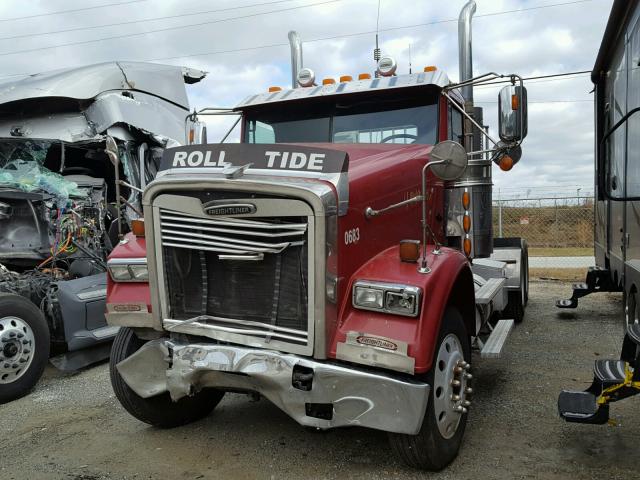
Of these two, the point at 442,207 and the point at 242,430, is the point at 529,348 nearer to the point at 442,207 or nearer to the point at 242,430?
the point at 442,207

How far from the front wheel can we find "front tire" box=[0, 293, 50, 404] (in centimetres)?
339

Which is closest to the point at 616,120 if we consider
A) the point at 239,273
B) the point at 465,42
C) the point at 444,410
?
the point at 465,42

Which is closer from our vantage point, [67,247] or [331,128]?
[331,128]

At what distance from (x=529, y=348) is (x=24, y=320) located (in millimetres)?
5006

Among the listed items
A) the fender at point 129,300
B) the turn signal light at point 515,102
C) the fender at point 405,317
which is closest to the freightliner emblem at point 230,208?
the fender at point 405,317

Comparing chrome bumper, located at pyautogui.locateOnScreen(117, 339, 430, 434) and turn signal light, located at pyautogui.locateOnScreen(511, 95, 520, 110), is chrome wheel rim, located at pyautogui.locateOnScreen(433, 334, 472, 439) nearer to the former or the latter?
chrome bumper, located at pyautogui.locateOnScreen(117, 339, 430, 434)

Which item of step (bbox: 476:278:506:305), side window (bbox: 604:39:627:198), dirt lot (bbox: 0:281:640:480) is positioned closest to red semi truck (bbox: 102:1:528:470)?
dirt lot (bbox: 0:281:640:480)

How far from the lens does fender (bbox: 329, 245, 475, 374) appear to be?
9.50ft

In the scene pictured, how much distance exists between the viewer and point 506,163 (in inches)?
179

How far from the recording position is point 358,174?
336 centimetres

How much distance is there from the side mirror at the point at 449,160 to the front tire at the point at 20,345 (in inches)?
147

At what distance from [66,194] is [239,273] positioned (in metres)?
3.94

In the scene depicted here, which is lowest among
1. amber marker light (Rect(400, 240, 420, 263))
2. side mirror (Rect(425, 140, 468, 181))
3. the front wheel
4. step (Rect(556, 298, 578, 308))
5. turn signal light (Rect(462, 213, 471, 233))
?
step (Rect(556, 298, 578, 308))

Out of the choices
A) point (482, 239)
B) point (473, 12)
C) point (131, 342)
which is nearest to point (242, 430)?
point (131, 342)
